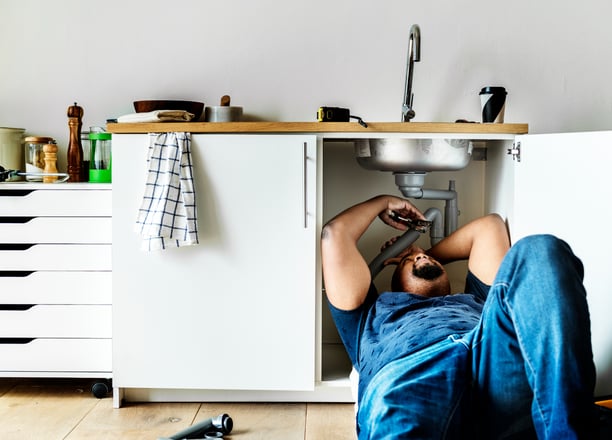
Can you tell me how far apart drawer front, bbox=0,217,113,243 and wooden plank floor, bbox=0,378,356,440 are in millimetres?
569

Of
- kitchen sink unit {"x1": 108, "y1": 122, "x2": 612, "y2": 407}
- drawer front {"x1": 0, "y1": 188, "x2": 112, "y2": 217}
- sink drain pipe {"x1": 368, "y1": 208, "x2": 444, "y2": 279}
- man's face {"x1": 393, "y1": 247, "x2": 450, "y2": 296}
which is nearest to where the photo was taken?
man's face {"x1": 393, "y1": 247, "x2": 450, "y2": 296}

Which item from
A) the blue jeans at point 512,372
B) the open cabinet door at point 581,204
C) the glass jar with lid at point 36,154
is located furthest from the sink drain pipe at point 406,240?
the glass jar with lid at point 36,154

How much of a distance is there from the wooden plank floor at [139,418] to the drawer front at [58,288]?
359 millimetres

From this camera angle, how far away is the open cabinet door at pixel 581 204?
1.77 metres

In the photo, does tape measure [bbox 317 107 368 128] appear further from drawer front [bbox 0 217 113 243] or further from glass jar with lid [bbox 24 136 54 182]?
glass jar with lid [bbox 24 136 54 182]

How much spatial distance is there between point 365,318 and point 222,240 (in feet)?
1.79

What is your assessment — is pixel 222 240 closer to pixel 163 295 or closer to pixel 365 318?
pixel 163 295

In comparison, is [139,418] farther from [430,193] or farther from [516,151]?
[516,151]

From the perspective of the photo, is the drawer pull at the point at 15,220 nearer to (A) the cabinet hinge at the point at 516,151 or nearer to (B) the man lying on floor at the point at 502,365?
(B) the man lying on floor at the point at 502,365

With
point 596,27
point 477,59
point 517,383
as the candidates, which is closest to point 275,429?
point 517,383

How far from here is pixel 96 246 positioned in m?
2.48

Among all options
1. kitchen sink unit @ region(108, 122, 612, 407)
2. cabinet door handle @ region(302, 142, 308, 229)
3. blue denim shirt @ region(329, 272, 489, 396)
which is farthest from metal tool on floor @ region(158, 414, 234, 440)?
cabinet door handle @ region(302, 142, 308, 229)

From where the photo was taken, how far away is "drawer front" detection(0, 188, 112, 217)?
2.47m

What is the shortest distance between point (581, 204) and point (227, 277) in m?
1.13
